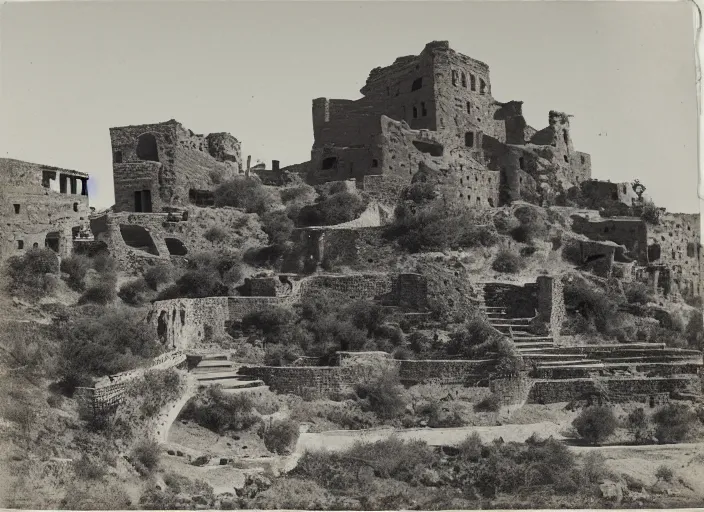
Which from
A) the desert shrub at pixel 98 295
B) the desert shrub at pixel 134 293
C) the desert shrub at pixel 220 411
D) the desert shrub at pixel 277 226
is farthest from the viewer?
the desert shrub at pixel 277 226

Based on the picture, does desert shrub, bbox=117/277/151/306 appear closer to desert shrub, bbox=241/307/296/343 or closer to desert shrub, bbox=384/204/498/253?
desert shrub, bbox=241/307/296/343

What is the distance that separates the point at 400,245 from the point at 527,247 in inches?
192

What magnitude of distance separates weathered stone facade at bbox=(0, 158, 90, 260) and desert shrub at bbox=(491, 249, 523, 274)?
503 inches

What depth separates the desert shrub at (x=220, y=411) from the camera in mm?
20219

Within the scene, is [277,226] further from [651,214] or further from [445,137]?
[651,214]

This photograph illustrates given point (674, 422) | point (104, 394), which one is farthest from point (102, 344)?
point (674, 422)

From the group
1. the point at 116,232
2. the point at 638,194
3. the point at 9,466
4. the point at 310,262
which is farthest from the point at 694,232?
the point at 9,466

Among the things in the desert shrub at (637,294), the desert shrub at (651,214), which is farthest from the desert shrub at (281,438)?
the desert shrub at (651,214)

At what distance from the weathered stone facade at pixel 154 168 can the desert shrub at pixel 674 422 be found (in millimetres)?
16694

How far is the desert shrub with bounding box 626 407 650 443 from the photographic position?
67.7 feet

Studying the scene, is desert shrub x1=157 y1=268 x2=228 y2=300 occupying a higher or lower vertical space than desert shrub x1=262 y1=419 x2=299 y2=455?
higher

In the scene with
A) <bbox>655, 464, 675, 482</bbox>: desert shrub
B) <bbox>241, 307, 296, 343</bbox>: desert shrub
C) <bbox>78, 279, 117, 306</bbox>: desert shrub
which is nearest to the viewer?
<bbox>655, 464, 675, 482</bbox>: desert shrub

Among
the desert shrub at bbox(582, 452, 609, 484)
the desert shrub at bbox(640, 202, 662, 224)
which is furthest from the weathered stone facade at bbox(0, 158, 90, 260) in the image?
the desert shrub at bbox(640, 202, 662, 224)

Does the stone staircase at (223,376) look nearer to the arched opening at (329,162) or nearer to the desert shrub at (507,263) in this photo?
the desert shrub at (507,263)
